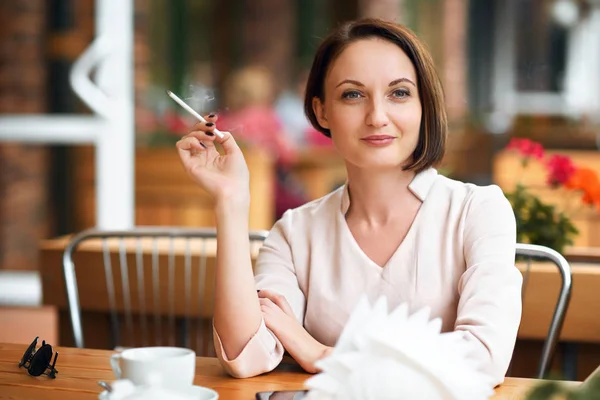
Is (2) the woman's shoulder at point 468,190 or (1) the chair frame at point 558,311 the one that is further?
(1) the chair frame at point 558,311

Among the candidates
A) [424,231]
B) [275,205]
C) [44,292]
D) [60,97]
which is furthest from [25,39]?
[424,231]

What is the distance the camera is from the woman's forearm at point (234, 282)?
1389mm

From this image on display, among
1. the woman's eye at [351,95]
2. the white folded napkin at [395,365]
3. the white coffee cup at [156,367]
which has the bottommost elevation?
the white coffee cup at [156,367]

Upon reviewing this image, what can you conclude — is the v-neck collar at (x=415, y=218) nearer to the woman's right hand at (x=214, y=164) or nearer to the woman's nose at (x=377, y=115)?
the woman's nose at (x=377, y=115)

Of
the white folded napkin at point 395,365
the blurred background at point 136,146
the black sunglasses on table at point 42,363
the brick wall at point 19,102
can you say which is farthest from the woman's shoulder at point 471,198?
the brick wall at point 19,102

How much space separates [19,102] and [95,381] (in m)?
4.65

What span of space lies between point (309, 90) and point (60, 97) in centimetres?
429

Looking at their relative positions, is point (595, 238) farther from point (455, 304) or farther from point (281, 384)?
point (281, 384)

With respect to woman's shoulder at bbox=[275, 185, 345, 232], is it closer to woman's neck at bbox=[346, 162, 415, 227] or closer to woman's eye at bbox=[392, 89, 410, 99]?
woman's neck at bbox=[346, 162, 415, 227]

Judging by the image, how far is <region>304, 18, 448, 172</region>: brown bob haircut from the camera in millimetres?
1522

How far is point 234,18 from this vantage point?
10094mm

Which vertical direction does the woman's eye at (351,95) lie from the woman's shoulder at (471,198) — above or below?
above

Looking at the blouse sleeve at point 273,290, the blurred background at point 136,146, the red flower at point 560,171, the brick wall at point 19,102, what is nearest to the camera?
the blouse sleeve at point 273,290

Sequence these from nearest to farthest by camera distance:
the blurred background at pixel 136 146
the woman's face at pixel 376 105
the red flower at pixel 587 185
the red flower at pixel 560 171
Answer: the woman's face at pixel 376 105
the red flower at pixel 587 185
the red flower at pixel 560 171
the blurred background at pixel 136 146
